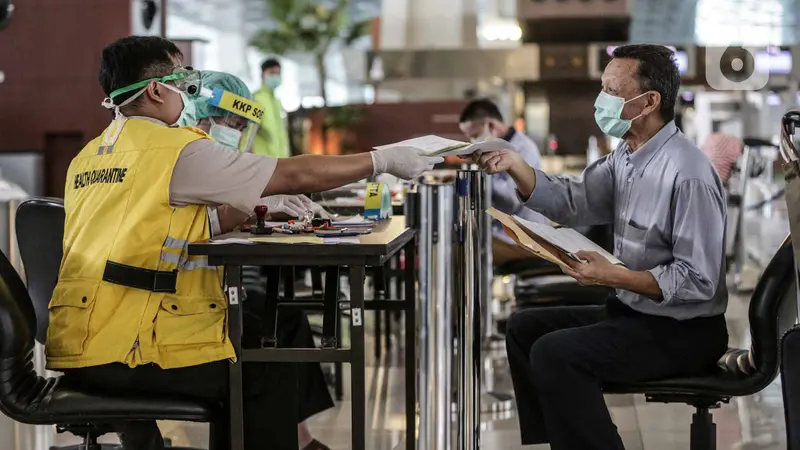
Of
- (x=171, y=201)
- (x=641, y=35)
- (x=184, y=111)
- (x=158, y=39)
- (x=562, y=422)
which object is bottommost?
(x=562, y=422)

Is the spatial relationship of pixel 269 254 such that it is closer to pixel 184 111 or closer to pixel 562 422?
pixel 184 111

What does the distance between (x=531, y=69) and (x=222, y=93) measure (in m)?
10.5

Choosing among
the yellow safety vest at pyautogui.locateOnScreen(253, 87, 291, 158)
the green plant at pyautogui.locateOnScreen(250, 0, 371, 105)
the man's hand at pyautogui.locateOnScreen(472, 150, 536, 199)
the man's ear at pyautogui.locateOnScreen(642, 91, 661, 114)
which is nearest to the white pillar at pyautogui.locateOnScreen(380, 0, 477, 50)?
the green plant at pyautogui.locateOnScreen(250, 0, 371, 105)

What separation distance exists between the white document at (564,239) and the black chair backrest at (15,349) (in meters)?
1.16

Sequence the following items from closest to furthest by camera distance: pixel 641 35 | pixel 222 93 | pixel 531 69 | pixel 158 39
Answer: pixel 158 39, pixel 222 93, pixel 531 69, pixel 641 35

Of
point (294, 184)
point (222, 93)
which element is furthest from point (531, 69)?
point (294, 184)

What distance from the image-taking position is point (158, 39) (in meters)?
2.51

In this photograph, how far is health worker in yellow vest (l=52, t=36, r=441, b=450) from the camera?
2260mm

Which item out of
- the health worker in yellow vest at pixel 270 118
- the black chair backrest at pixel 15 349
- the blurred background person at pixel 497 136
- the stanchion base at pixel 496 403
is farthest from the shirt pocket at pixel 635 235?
the health worker in yellow vest at pixel 270 118

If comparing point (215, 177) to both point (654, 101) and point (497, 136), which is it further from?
point (497, 136)

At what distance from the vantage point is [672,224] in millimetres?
2609

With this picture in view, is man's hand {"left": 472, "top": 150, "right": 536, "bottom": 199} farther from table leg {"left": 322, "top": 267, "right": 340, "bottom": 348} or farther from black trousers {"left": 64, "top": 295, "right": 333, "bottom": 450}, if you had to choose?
black trousers {"left": 64, "top": 295, "right": 333, "bottom": 450}

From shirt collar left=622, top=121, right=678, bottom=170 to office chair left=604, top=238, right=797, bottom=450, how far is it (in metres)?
0.41

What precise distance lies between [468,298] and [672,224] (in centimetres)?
56
